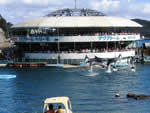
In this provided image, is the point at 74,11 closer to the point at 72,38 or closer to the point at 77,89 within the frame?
the point at 72,38

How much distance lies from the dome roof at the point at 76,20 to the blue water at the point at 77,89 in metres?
15.1

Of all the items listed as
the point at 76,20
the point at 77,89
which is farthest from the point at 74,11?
the point at 77,89

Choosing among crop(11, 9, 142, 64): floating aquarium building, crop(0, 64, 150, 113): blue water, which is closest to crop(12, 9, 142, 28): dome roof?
crop(11, 9, 142, 64): floating aquarium building

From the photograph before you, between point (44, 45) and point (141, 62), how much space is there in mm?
24823

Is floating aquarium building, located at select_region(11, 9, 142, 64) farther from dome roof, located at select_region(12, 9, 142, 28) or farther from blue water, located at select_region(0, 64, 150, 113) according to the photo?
blue water, located at select_region(0, 64, 150, 113)

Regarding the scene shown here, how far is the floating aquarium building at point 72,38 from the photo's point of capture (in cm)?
9281

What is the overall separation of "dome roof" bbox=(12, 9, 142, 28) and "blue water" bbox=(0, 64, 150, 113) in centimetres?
1509

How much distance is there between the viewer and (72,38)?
305 feet

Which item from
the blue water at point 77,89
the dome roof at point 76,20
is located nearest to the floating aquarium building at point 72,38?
the dome roof at point 76,20

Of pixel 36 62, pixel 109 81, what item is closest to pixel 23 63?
pixel 36 62

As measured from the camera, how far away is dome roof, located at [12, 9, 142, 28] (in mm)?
93312

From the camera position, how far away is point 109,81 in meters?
65.0

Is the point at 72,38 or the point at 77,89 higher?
the point at 72,38

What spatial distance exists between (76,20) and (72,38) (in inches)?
202
